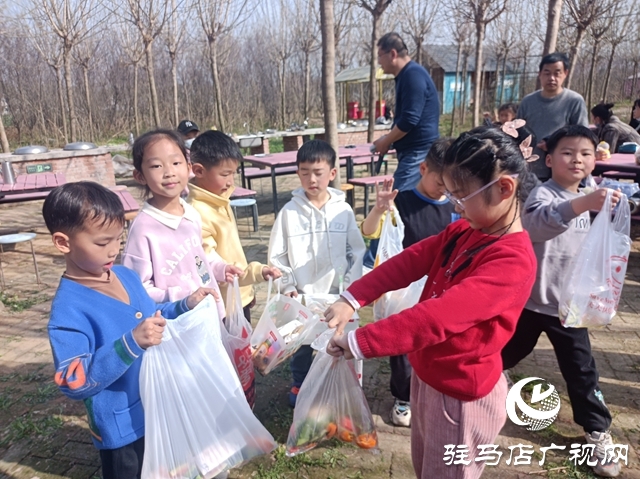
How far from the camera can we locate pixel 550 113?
4.06m

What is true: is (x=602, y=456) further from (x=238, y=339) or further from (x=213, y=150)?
(x=213, y=150)

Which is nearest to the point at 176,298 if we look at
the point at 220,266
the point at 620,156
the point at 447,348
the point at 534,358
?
the point at 220,266

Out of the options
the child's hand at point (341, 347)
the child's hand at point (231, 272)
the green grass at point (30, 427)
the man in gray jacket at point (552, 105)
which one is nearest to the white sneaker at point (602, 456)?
the child's hand at point (341, 347)

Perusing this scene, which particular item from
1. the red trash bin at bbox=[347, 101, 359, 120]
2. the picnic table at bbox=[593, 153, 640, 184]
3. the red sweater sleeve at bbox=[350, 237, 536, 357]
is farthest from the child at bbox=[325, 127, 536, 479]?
the red trash bin at bbox=[347, 101, 359, 120]

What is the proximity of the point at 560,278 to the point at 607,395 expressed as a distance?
41.0 inches

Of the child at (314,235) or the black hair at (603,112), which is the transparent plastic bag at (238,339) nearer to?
the child at (314,235)

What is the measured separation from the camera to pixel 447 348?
4.69 feet

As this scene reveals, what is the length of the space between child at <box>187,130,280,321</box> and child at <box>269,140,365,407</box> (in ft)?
0.70

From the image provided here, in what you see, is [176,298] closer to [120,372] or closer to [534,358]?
[120,372]

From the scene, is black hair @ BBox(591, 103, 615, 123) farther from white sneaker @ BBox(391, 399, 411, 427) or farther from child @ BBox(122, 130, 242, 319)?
child @ BBox(122, 130, 242, 319)

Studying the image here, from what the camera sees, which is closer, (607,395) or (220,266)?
(220,266)

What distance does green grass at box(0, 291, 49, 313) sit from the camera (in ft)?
14.5

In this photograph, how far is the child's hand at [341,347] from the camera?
135 centimetres

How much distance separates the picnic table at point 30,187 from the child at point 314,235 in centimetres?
414
